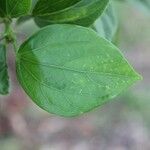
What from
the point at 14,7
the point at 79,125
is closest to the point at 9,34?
the point at 14,7

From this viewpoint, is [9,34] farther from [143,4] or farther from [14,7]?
[143,4]

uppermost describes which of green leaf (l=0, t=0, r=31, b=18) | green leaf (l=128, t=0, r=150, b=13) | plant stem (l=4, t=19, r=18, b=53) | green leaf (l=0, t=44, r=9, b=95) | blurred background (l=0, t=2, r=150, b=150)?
green leaf (l=0, t=0, r=31, b=18)

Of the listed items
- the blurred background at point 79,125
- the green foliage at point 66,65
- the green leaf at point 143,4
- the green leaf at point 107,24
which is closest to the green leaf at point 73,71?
the green foliage at point 66,65

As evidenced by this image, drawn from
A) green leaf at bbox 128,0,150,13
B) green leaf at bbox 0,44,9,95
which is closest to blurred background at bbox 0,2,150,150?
green leaf at bbox 128,0,150,13

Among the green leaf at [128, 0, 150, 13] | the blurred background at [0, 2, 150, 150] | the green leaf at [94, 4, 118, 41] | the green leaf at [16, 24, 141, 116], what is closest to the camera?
the green leaf at [16, 24, 141, 116]

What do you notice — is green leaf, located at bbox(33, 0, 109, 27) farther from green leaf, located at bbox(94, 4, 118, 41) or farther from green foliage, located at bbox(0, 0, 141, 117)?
green leaf, located at bbox(94, 4, 118, 41)

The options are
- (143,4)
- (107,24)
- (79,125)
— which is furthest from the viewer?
(79,125)

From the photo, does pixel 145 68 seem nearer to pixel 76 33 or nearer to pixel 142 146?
pixel 142 146
